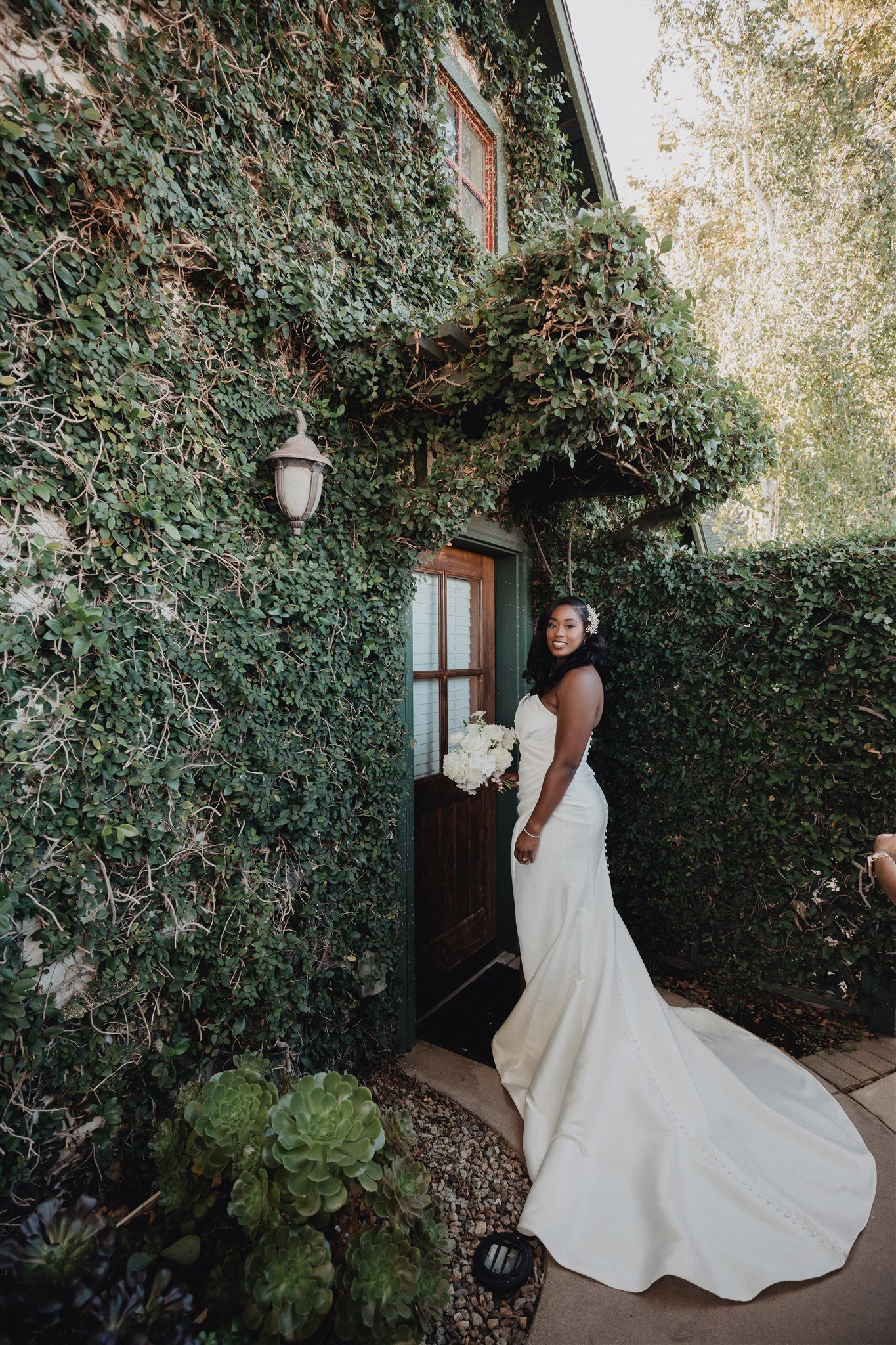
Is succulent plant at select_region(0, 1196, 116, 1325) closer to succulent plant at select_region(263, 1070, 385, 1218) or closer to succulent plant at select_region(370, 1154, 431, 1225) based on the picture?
succulent plant at select_region(263, 1070, 385, 1218)

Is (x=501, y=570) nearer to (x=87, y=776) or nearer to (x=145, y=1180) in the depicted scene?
(x=87, y=776)

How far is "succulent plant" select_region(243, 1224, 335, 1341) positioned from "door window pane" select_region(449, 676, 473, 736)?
8.56 feet

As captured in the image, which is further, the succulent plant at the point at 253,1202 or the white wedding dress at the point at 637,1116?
the white wedding dress at the point at 637,1116

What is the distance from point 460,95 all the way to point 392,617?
3.37 metres

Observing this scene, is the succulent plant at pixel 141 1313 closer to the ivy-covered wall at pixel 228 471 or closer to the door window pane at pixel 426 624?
the ivy-covered wall at pixel 228 471

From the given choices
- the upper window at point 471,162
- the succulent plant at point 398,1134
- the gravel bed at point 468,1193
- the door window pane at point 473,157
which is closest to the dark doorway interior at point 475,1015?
the gravel bed at point 468,1193

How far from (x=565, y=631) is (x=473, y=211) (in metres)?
2.99

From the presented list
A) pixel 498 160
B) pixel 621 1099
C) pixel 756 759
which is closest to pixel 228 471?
pixel 621 1099

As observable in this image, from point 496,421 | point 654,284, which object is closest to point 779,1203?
point 496,421

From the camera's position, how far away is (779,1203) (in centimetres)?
196

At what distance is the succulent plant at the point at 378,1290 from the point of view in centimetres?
108

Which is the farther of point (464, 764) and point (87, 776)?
point (464, 764)

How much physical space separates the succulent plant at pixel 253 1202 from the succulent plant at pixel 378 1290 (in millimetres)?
168

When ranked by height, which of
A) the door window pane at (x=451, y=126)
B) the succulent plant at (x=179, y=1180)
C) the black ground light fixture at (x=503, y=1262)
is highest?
the door window pane at (x=451, y=126)
